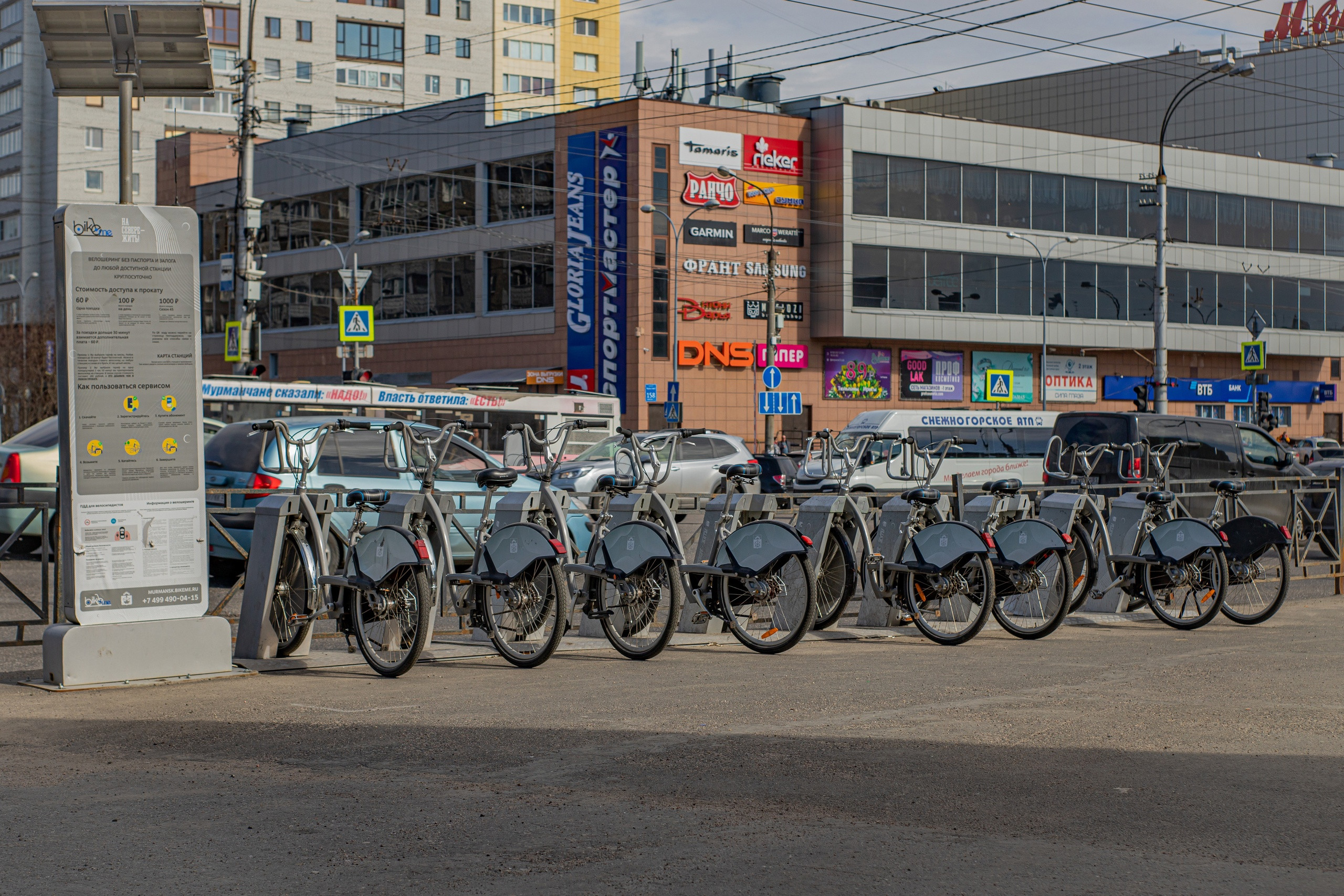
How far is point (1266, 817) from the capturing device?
5465mm

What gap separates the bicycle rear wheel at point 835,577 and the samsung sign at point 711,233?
139ft

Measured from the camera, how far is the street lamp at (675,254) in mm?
49750

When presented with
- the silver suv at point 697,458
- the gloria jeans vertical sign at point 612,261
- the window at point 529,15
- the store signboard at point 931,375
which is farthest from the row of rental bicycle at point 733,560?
the window at point 529,15

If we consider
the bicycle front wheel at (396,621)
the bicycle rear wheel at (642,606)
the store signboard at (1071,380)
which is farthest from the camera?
the store signboard at (1071,380)

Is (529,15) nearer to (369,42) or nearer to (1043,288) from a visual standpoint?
(369,42)

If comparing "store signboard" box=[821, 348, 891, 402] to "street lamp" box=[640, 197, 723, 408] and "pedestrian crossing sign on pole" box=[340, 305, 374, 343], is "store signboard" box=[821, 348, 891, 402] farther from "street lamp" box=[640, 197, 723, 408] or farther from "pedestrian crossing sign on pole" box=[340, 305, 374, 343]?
"pedestrian crossing sign on pole" box=[340, 305, 374, 343]

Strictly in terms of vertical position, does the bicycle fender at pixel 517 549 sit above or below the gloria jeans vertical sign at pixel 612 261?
below

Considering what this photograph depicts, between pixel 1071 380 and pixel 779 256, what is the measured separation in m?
15.1

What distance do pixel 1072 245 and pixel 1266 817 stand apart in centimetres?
5790

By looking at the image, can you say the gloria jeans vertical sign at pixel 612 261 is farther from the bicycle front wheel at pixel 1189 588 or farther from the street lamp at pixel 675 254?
the bicycle front wheel at pixel 1189 588

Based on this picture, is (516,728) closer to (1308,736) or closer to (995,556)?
(1308,736)

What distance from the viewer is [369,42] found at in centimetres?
9244

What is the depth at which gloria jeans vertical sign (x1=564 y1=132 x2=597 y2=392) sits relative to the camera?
53.0 m

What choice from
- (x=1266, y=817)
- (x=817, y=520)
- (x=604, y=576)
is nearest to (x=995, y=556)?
(x=817, y=520)
